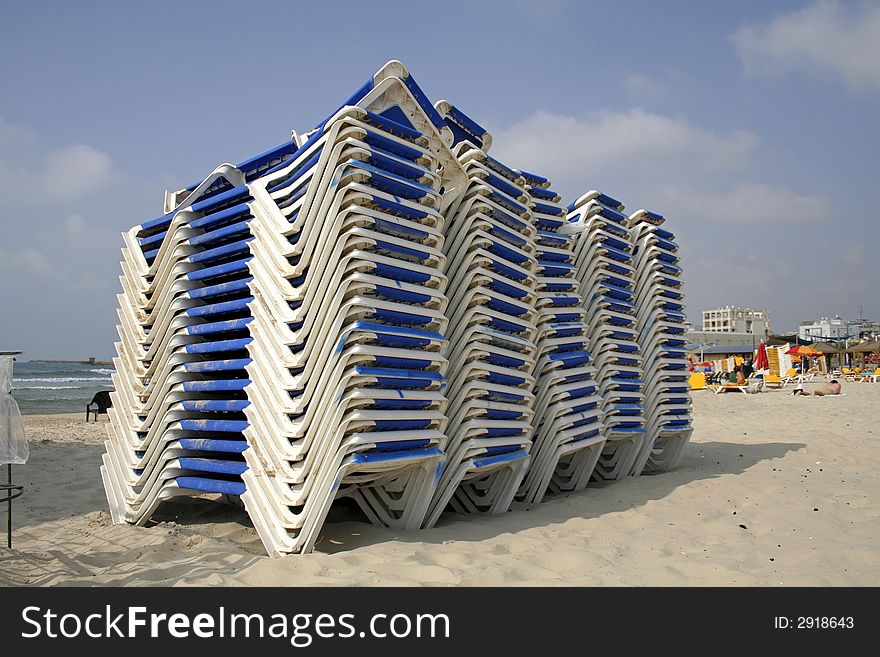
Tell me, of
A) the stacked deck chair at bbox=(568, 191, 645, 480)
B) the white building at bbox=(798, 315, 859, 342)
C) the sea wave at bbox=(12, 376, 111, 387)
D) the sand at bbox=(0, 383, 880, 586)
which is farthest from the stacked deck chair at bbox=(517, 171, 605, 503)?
the white building at bbox=(798, 315, 859, 342)

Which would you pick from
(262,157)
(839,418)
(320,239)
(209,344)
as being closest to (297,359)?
(320,239)

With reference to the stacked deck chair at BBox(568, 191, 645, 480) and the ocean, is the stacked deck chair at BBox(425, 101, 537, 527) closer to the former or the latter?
the stacked deck chair at BBox(568, 191, 645, 480)

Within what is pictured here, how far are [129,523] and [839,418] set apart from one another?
1197 cm

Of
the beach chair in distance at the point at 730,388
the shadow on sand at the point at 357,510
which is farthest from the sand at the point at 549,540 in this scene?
the beach chair in distance at the point at 730,388

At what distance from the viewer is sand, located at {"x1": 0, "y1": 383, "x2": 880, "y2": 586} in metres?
3.56

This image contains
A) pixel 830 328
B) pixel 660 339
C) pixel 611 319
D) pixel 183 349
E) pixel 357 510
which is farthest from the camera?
pixel 830 328

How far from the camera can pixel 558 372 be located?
5977 millimetres

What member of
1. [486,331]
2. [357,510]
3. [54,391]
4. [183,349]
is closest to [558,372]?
[486,331]

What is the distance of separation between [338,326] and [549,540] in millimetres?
1981

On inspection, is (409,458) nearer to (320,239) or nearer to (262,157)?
(320,239)

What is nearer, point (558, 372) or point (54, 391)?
point (558, 372)

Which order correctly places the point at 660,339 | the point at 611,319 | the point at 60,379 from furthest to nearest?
1. the point at 60,379
2. the point at 660,339
3. the point at 611,319

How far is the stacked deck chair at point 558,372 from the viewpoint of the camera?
5906 mm

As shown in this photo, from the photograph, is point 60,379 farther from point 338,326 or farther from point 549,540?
point 549,540
